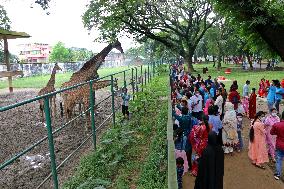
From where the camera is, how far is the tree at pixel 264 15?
10.1 m

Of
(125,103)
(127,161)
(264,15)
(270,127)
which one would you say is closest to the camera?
(127,161)

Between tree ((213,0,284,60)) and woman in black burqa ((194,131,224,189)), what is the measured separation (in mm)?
5782

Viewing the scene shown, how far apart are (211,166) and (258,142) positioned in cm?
304

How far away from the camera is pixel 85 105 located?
9094 millimetres

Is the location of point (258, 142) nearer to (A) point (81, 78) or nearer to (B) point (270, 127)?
(B) point (270, 127)

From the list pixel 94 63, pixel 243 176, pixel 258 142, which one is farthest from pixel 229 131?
pixel 94 63

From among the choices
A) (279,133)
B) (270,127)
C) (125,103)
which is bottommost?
(270,127)

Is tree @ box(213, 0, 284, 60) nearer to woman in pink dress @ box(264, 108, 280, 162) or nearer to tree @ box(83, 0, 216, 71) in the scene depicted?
woman in pink dress @ box(264, 108, 280, 162)

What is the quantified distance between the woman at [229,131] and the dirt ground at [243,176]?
0.94 ft

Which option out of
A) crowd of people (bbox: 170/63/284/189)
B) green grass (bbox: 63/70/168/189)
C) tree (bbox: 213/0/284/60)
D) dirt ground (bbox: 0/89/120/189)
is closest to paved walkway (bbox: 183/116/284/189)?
crowd of people (bbox: 170/63/284/189)

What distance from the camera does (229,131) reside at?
873 centimetres

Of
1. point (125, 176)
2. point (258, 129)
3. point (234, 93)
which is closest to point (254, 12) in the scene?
point (234, 93)

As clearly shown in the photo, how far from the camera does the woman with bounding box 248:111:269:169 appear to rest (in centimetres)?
790

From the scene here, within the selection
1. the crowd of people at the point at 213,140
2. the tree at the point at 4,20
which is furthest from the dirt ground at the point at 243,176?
the tree at the point at 4,20
